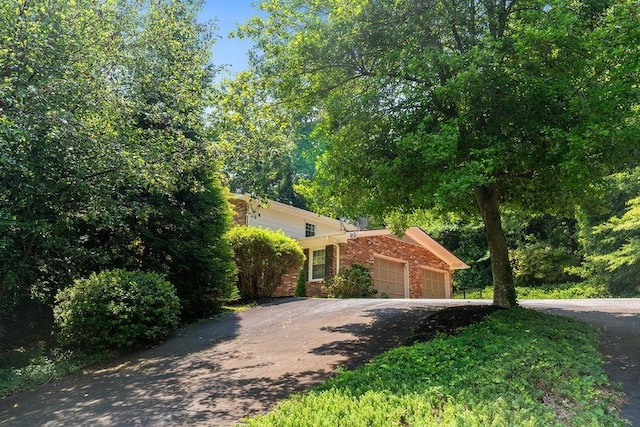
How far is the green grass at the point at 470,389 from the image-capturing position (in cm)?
373

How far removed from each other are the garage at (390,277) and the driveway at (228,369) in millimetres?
8908

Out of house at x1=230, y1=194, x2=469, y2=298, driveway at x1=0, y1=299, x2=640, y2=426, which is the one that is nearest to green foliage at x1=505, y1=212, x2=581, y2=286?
house at x1=230, y1=194, x2=469, y2=298

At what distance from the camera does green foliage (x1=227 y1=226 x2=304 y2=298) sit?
13.3 meters

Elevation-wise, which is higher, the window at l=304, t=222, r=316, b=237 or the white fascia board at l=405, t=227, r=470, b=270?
the window at l=304, t=222, r=316, b=237

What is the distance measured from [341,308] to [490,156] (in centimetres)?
591

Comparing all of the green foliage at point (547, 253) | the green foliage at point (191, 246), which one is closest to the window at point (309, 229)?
the green foliage at point (191, 246)

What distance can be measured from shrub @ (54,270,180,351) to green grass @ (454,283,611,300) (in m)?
18.2

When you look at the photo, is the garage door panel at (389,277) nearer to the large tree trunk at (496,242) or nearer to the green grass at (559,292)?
the green grass at (559,292)

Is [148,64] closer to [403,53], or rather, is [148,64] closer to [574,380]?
[403,53]

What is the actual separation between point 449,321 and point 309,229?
12900mm

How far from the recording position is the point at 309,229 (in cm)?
2083

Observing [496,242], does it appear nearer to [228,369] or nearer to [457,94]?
[457,94]

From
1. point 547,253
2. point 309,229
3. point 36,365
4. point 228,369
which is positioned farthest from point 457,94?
point 547,253

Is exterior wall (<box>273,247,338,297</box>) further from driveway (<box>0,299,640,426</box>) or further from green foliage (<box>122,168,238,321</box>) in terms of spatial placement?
driveway (<box>0,299,640,426</box>)
